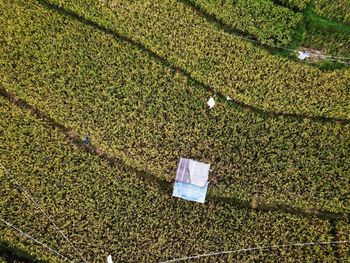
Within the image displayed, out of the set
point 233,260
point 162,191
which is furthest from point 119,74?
point 233,260

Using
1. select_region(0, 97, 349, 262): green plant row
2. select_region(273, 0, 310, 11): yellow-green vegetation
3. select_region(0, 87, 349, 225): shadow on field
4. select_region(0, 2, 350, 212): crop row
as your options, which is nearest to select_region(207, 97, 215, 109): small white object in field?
select_region(0, 2, 350, 212): crop row

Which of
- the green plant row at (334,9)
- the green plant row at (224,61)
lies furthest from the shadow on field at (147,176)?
the green plant row at (334,9)

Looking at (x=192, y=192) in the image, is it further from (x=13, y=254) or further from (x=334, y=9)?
(x=334, y=9)

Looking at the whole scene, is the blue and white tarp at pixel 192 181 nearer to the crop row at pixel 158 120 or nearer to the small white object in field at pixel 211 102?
the crop row at pixel 158 120

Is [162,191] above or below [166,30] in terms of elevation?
below

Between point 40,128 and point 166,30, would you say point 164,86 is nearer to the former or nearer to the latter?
point 166,30

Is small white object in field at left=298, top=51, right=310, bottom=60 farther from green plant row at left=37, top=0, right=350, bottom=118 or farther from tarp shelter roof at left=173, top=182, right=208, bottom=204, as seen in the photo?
tarp shelter roof at left=173, top=182, right=208, bottom=204

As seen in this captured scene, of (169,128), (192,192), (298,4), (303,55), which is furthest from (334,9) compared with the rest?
(192,192)
